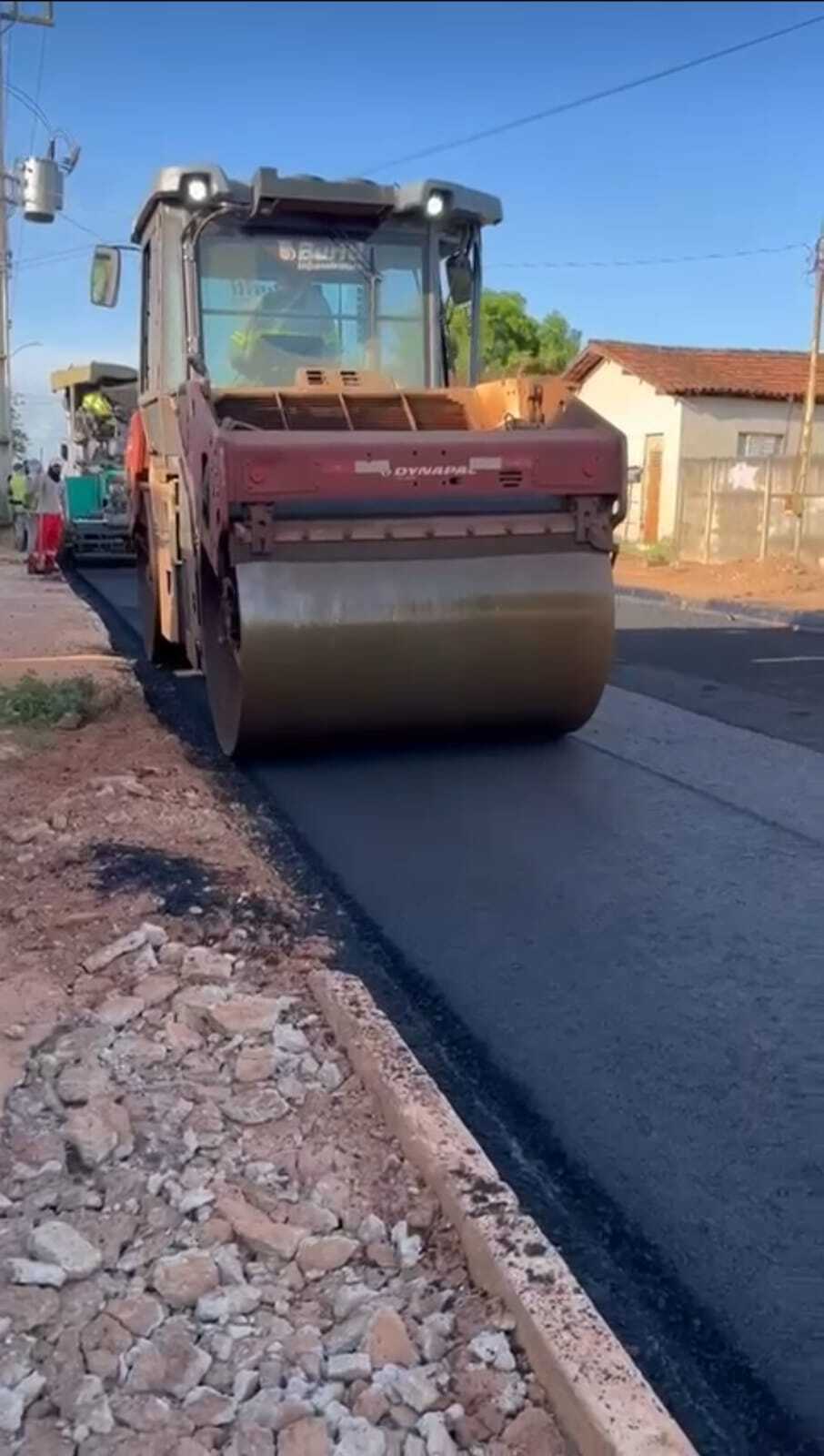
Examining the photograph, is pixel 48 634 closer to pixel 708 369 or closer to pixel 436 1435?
pixel 436 1435

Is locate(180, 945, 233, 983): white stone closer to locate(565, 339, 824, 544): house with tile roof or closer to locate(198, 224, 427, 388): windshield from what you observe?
locate(198, 224, 427, 388): windshield

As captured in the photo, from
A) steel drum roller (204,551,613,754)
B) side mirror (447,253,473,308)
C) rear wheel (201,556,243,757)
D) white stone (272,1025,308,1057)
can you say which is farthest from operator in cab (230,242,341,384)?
white stone (272,1025,308,1057)

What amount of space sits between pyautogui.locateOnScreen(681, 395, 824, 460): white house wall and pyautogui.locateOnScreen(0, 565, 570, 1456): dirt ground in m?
23.6

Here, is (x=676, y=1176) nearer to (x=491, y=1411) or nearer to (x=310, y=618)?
(x=491, y=1411)

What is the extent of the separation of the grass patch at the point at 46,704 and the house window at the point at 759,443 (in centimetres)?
2138

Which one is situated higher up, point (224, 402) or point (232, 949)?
point (224, 402)

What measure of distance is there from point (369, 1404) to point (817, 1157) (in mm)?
1399

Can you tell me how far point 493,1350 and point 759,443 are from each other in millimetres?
26822

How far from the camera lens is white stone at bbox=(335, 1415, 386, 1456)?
2254 mm

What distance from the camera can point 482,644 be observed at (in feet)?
22.2

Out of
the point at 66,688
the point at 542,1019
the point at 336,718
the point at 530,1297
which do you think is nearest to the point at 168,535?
the point at 66,688

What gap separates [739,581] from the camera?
21.3 metres

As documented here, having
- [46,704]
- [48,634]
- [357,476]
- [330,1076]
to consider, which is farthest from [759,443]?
[330,1076]

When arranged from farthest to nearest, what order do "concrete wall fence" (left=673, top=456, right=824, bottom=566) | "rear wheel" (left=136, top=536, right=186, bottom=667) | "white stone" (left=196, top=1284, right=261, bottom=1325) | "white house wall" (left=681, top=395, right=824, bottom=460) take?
1. "white house wall" (left=681, top=395, right=824, bottom=460)
2. "concrete wall fence" (left=673, top=456, right=824, bottom=566)
3. "rear wheel" (left=136, top=536, right=186, bottom=667)
4. "white stone" (left=196, top=1284, right=261, bottom=1325)
